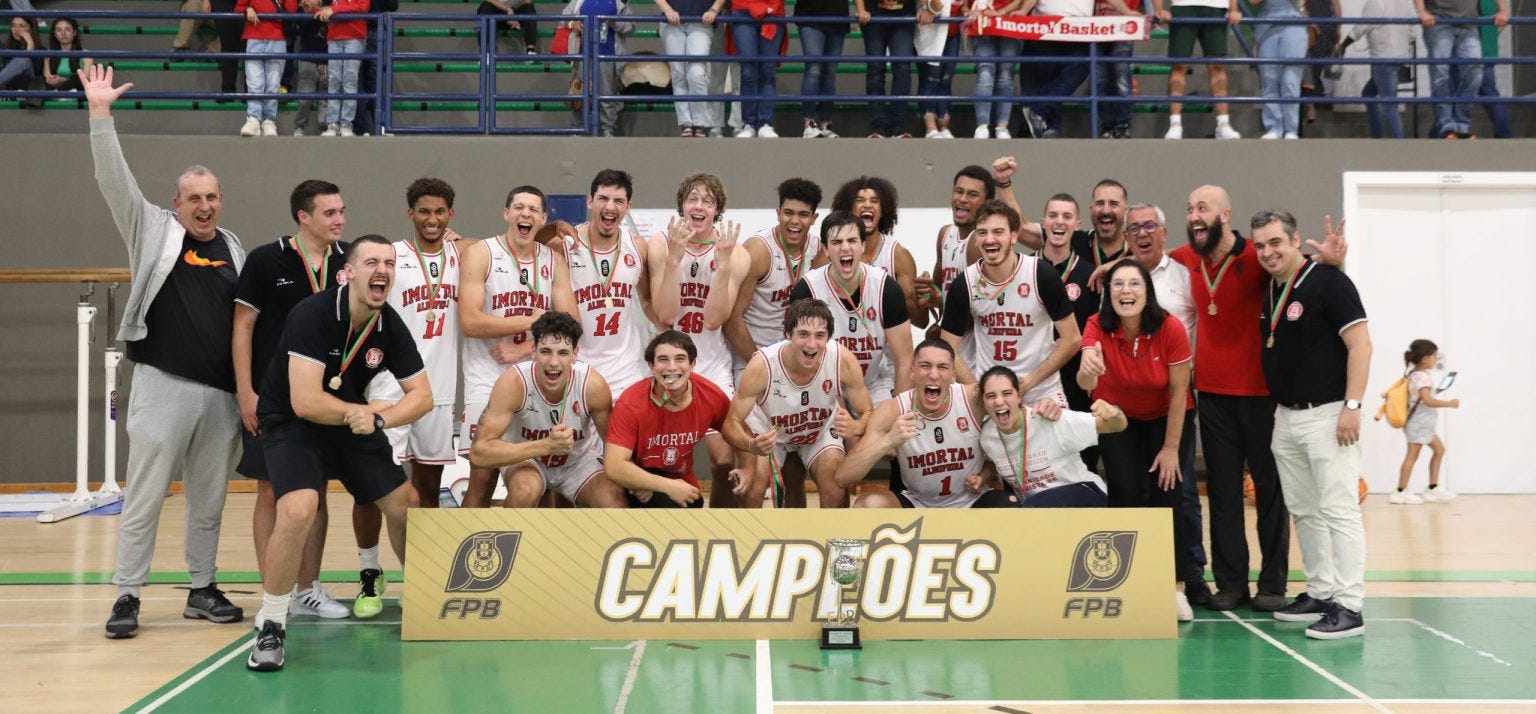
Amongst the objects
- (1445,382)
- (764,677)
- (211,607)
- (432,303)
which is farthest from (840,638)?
(1445,382)

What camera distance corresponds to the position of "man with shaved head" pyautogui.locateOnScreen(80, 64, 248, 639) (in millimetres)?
6707

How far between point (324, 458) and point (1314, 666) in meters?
4.79

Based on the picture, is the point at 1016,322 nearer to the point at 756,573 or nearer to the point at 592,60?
the point at 756,573

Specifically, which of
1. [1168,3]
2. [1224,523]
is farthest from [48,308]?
[1168,3]

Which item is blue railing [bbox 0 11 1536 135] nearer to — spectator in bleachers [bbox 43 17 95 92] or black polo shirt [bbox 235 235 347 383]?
spectator in bleachers [bbox 43 17 95 92]

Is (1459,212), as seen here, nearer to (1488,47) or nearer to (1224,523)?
(1488,47)

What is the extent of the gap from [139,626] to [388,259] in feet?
8.10

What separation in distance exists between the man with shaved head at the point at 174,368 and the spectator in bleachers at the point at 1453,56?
445 inches

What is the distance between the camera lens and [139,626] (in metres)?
6.79

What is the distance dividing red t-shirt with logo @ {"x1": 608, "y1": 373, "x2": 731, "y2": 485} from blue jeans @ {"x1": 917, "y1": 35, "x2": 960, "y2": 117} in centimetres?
655

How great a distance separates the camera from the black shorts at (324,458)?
612 centimetres

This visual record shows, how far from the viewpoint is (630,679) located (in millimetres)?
5695

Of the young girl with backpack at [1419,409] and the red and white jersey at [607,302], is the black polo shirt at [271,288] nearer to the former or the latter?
the red and white jersey at [607,302]

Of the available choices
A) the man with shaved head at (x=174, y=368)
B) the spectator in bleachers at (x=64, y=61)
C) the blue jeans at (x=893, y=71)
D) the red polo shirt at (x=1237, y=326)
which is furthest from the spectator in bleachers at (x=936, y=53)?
the spectator in bleachers at (x=64, y=61)
